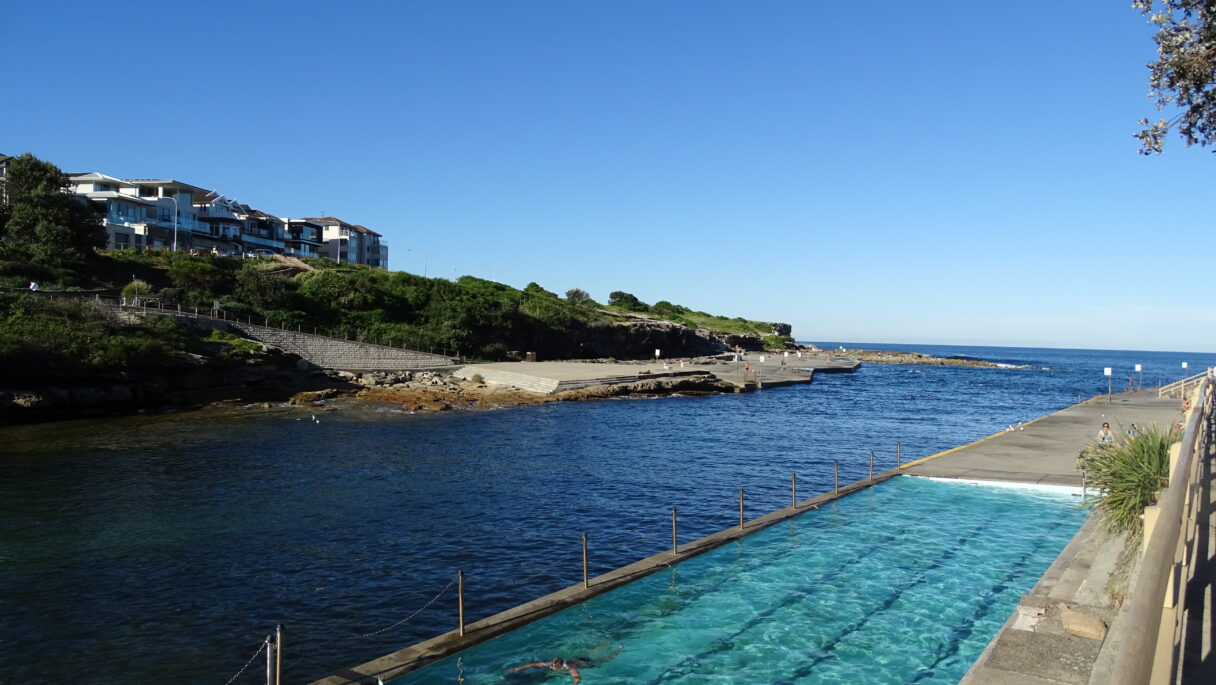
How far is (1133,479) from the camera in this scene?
37.6 feet

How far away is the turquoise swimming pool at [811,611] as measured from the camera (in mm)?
9953

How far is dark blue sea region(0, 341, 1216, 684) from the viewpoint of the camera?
11578 mm

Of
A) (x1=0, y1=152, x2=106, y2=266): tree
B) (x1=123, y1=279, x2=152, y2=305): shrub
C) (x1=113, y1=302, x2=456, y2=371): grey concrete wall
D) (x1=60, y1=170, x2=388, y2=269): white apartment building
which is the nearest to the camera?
(x1=123, y1=279, x2=152, y2=305): shrub

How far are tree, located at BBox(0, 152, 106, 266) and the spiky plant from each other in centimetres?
6686

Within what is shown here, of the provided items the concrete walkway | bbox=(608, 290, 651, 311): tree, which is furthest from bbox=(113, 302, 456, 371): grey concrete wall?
bbox=(608, 290, 651, 311): tree

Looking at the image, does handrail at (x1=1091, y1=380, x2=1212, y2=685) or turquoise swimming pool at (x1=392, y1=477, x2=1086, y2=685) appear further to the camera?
turquoise swimming pool at (x1=392, y1=477, x2=1086, y2=685)

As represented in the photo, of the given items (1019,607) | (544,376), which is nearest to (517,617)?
(1019,607)

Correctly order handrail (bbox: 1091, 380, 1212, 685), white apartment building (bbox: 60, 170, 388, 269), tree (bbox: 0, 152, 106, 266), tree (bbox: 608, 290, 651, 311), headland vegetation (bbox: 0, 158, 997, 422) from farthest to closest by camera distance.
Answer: tree (bbox: 608, 290, 651, 311) → white apartment building (bbox: 60, 170, 388, 269) → tree (bbox: 0, 152, 106, 266) → headland vegetation (bbox: 0, 158, 997, 422) → handrail (bbox: 1091, 380, 1212, 685)

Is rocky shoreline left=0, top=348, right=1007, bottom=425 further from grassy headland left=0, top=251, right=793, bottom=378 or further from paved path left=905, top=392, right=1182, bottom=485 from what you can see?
paved path left=905, top=392, right=1182, bottom=485

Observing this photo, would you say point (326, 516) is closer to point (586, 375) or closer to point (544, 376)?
point (544, 376)

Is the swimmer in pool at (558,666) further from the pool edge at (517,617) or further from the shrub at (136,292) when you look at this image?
the shrub at (136,292)

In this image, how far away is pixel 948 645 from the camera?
35.5ft

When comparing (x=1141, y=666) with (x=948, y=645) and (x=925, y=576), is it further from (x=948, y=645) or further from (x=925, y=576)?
(x=925, y=576)

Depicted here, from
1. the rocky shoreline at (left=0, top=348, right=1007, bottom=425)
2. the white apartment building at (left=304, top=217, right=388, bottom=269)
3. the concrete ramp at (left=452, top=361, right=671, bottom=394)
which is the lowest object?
the rocky shoreline at (left=0, top=348, right=1007, bottom=425)
